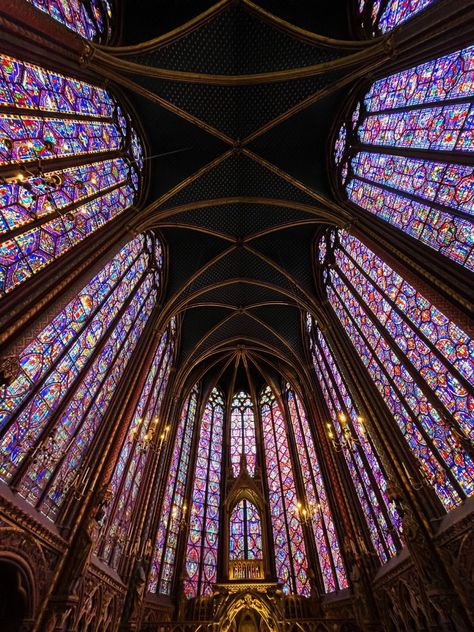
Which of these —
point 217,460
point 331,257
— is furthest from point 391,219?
point 217,460

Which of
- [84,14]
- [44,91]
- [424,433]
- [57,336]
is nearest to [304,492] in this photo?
[424,433]

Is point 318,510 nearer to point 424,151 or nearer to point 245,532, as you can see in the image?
point 245,532

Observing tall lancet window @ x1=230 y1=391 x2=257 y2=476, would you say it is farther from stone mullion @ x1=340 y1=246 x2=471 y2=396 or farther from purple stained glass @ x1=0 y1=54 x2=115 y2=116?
purple stained glass @ x1=0 y1=54 x2=115 y2=116

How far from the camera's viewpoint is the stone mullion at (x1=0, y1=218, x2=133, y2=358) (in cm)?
738

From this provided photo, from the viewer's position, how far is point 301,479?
1838cm

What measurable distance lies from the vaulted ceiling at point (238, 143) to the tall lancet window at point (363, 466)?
4.16 m

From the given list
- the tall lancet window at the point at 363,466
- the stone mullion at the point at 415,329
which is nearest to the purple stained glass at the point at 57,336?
the tall lancet window at the point at 363,466

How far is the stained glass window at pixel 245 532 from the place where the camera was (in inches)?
664

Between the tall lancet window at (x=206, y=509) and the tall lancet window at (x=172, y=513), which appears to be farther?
the tall lancet window at (x=206, y=509)

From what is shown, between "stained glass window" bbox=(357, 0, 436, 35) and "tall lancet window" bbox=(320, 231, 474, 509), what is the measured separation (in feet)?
22.9

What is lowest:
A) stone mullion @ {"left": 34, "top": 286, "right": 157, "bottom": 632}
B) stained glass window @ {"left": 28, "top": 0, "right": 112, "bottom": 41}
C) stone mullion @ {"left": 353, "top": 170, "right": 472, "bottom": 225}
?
stone mullion @ {"left": 34, "top": 286, "right": 157, "bottom": 632}

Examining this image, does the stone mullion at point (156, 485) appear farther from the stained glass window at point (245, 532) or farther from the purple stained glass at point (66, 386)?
the purple stained glass at point (66, 386)

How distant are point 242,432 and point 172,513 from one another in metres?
7.02

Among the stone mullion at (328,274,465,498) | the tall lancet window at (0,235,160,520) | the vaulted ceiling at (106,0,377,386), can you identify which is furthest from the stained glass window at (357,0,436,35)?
the tall lancet window at (0,235,160,520)
